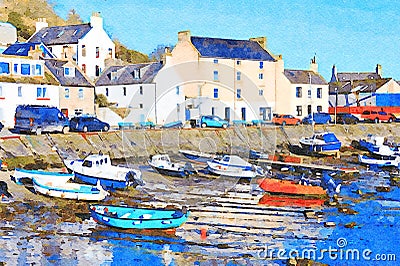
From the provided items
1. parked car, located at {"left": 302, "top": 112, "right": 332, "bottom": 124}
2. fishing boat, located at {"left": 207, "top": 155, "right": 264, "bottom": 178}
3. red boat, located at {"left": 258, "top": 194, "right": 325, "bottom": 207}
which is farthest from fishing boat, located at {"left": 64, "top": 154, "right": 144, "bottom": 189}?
parked car, located at {"left": 302, "top": 112, "right": 332, "bottom": 124}

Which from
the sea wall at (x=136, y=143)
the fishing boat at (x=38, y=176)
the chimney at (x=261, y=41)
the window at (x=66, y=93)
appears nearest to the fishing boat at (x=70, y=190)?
the fishing boat at (x=38, y=176)

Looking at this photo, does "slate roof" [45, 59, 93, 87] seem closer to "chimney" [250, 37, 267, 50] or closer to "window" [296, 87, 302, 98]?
"chimney" [250, 37, 267, 50]

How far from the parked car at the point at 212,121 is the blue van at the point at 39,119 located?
1.16m

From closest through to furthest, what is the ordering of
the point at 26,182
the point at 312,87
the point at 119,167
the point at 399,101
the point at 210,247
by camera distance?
the point at 210,247, the point at 26,182, the point at 119,167, the point at 312,87, the point at 399,101

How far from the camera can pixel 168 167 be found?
6.29m

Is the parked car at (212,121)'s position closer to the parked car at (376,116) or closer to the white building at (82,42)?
the white building at (82,42)

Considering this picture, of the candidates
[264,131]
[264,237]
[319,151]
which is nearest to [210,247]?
[264,237]

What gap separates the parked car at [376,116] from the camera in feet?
24.3

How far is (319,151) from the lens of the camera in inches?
299

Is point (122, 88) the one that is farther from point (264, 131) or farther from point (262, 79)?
point (264, 131)

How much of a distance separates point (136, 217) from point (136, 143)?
163cm

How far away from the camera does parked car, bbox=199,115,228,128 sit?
20.2ft

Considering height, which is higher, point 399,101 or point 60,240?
point 399,101

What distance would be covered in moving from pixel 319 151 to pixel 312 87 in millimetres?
1223
